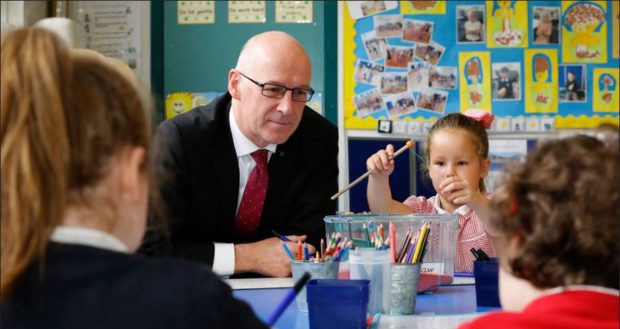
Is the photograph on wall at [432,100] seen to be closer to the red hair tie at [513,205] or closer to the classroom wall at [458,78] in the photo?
the classroom wall at [458,78]

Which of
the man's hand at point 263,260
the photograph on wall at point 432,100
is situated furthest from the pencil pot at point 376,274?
the photograph on wall at point 432,100

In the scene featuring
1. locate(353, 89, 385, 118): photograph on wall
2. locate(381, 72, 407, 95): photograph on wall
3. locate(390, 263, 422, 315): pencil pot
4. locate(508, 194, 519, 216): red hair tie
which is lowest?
locate(390, 263, 422, 315): pencil pot

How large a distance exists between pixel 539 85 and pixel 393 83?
0.68m

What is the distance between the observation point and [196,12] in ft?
12.0

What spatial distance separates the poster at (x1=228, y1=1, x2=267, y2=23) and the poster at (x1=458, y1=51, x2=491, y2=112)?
3.12ft

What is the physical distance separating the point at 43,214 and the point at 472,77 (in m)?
3.07

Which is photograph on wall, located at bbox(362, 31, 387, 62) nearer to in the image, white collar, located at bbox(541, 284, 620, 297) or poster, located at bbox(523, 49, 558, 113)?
poster, located at bbox(523, 49, 558, 113)

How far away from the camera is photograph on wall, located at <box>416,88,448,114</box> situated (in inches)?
141

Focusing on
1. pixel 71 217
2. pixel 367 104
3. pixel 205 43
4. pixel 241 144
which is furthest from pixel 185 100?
pixel 71 217

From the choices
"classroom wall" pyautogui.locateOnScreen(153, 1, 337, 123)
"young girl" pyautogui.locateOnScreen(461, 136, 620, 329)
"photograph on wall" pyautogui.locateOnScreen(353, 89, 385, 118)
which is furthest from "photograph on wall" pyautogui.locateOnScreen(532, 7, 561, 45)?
"young girl" pyautogui.locateOnScreen(461, 136, 620, 329)

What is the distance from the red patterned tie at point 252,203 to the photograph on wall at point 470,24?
1.70 m

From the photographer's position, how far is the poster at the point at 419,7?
3598mm

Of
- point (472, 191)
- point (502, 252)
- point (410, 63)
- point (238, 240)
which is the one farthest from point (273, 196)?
point (410, 63)

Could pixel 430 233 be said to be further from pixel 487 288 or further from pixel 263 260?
pixel 263 260
